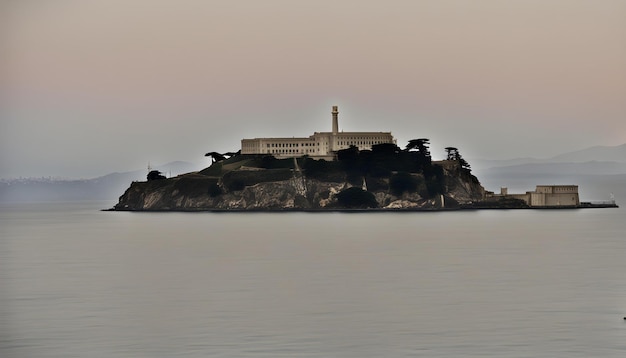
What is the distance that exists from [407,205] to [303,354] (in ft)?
400

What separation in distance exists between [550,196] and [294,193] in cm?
3777

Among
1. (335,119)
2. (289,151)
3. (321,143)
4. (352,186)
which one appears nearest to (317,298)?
(352,186)

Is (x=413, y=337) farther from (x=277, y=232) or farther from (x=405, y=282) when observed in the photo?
(x=277, y=232)

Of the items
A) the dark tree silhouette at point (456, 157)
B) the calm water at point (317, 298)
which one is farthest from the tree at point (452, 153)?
the calm water at point (317, 298)

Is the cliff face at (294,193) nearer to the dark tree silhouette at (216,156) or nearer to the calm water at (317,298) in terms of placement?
the dark tree silhouette at (216,156)

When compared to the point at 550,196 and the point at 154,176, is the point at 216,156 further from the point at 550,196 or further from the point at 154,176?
the point at 550,196

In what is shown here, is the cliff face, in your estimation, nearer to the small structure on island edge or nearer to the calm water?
the small structure on island edge

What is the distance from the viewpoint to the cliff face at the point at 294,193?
152 m

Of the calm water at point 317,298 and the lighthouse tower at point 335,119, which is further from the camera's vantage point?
the lighthouse tower at point 335,119

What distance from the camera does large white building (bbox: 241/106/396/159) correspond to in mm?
163500

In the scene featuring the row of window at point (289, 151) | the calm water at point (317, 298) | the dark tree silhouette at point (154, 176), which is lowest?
the calm water at point (317, 298)

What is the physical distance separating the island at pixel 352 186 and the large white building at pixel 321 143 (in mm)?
1800

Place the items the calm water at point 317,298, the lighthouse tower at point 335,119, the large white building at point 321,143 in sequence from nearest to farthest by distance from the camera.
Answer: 1. the calm water at point 317,298
2. the large white building at point 321,143
3. the lighthouse tower at point 335,119

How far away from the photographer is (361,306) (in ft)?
136
